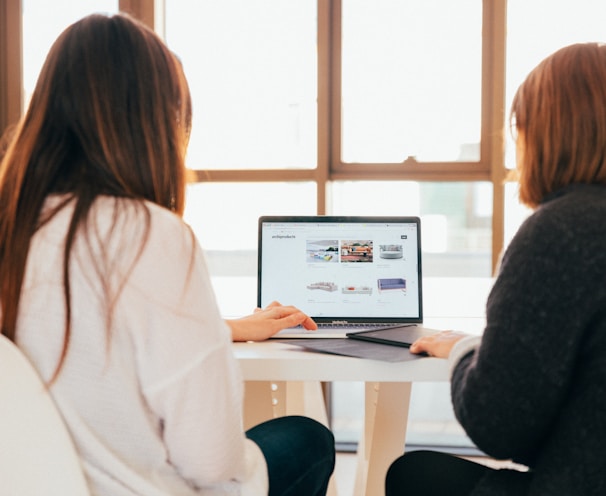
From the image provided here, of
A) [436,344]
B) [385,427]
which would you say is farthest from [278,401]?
[436,344]

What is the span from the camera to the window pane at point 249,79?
3127mm

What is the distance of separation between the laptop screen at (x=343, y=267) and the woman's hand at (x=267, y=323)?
14 centimetres

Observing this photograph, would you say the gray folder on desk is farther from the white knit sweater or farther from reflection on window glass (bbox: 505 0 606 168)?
reflection on window glass (bbox: 505 0 606 168)

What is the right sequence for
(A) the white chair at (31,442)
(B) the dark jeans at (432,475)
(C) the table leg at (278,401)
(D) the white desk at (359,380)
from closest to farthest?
(A) the white chair at (31,442) < (B) the dark jeans at (432,475) < (D) the white desk at (359,380) < (C) the table leg at (278,401)

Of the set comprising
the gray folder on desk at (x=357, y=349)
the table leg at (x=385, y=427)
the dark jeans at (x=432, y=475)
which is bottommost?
the table leg at (x=385, y=427)

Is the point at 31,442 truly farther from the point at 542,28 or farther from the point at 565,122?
the point at 542,28

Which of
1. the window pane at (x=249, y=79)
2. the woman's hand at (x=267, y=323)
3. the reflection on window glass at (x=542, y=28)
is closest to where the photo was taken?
the woman's hand at (x=267, y=323)

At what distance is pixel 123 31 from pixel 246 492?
0.66 m

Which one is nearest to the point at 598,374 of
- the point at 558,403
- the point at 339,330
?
the point at 558,403

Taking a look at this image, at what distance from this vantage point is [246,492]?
1.08 meters

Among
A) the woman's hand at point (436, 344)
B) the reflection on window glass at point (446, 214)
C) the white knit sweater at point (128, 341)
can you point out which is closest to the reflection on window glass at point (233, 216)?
the reflection on window glass at point (446, 214)

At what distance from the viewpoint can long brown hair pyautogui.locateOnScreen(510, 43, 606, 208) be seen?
1116 mm

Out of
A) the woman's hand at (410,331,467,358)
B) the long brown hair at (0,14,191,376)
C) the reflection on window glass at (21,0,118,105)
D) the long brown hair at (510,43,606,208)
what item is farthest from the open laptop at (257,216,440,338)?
the reflection on window glass at (21,0,118,105)

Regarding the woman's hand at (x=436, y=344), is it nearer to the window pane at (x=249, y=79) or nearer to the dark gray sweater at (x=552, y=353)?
the dark gray sweater at (x=552, y=353)
